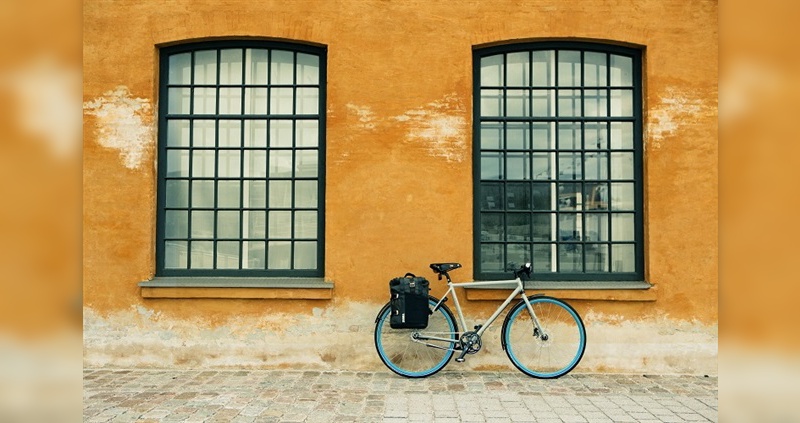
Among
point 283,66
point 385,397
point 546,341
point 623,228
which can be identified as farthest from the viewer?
point 283,66

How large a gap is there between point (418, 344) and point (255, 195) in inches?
99.9

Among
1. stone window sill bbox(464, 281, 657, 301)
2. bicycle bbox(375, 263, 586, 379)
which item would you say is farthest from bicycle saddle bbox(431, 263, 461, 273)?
stone window sill bbox(464, 281, 657, 301)

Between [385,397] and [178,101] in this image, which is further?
[178,101]

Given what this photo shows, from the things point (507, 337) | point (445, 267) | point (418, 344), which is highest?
point (445, 267)

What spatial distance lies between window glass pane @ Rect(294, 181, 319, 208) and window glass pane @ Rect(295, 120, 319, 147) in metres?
0.46

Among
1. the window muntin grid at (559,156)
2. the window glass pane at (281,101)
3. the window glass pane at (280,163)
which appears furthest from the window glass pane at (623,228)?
the window glass pane at (281,101)

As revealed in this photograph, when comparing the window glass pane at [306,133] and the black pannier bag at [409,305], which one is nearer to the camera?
the black pannier bag at [409,305]

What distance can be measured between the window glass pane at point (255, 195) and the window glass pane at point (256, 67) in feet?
3.92

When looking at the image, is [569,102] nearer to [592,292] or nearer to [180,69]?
[592,292]

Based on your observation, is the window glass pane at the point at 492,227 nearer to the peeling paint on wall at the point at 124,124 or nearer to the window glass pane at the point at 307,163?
the window glass pane at the point at 307,163

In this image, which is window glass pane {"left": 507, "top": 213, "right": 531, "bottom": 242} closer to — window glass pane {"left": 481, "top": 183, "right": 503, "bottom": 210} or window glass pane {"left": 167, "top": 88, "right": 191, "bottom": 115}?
window glass pane {"left": 481, "top": 183, "right": 503, "bottom": 210}

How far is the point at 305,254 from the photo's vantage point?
6914 millimetres

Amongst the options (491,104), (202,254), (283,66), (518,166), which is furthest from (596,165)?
(202,254)

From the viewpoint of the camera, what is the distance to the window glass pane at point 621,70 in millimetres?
6895
